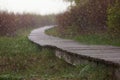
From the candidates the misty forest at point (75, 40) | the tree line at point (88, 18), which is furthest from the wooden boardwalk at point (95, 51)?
the tree line at point (88, 18)

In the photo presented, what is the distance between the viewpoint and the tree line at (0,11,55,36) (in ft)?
48.3

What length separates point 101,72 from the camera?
4727 mm

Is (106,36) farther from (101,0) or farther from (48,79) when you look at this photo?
(48,79)

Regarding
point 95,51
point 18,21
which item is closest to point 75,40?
point 95,51

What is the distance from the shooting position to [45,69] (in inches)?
246

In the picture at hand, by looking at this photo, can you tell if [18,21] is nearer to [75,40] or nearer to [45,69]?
[75,40]

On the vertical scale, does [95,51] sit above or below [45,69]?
above

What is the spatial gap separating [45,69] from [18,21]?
14.5 metres

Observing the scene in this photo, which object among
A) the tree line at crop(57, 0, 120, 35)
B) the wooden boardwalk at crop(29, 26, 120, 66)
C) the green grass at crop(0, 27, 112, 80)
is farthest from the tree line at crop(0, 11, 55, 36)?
the wooden boardwalk at crop(29, 26, 120, 66)

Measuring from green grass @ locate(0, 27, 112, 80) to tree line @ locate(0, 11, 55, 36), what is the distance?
18.1 ft

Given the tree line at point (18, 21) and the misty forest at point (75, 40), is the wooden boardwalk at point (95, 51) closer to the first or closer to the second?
the misty forest at point (75, 40)

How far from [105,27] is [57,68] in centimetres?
528

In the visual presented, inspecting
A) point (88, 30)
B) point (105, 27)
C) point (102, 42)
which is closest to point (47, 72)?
point (102, 42)

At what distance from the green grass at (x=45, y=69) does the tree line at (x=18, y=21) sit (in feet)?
18.1
